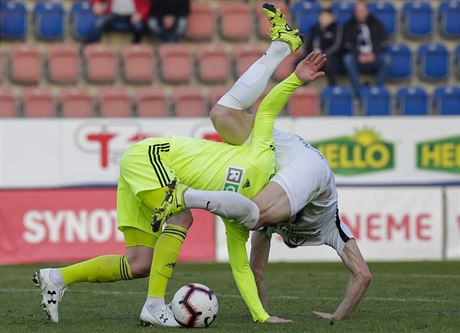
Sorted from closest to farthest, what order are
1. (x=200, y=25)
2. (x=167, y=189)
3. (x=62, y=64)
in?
(x=167, y=189) → (x=62, y=64) → (x=200, y=25)

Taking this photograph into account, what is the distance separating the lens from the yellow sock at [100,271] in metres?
8.51

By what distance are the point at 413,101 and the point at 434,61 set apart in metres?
1.17

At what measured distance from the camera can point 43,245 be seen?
15.3m

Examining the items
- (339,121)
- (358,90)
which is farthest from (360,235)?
(358,90)

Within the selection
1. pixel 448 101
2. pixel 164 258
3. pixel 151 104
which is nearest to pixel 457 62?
pixel 448 101

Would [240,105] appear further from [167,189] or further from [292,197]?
[167,189]

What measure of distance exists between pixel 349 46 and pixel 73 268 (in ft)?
35.1

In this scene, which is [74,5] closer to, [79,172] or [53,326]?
[79,172]

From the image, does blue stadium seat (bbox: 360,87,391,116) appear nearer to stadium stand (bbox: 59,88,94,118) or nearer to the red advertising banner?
the red advertising banner

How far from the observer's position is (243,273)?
825 cm

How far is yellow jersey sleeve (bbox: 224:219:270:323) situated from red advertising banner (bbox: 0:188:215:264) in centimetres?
693

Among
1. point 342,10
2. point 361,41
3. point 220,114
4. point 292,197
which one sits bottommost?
point 361,41

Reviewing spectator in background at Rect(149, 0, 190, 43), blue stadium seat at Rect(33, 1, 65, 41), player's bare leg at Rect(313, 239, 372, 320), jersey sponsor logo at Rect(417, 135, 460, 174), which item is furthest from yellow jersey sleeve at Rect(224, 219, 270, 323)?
blue stadium seat at Rect(33, 1, 65, 41)

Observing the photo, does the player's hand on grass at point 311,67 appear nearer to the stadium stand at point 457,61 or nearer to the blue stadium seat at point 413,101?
the blue stadium seat at point 413,101
